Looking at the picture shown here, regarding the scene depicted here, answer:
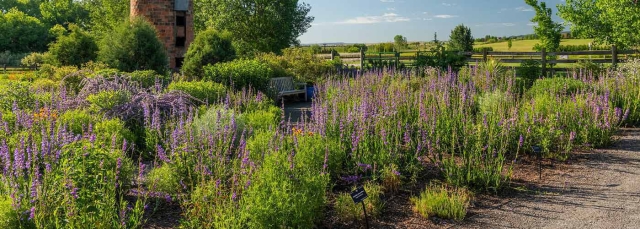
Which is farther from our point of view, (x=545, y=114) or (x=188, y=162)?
(x=545, y=114)

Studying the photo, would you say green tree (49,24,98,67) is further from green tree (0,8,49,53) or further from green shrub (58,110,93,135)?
green tree (0,8,49,53)

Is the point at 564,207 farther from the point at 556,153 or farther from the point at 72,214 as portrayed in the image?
the point at 72,214

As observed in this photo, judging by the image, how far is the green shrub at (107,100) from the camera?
28.0ft

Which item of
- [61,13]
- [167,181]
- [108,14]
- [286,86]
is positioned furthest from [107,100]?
[61,13]

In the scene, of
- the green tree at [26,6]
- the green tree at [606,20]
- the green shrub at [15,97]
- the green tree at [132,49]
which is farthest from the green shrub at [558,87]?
the green tree at [26,6]

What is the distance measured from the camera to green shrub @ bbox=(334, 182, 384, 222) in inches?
189

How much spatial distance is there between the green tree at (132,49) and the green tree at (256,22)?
14.8 metres

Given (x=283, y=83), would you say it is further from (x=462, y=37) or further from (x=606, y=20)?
(x=462, y=37)

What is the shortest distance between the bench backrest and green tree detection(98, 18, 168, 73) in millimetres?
3262

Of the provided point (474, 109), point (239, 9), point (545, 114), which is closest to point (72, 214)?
point (474, 109)

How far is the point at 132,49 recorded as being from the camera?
1426 cm

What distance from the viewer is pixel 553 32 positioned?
2494 centimetres

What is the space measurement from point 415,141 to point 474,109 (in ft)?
8.28

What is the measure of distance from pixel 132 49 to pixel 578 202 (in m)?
12.0
